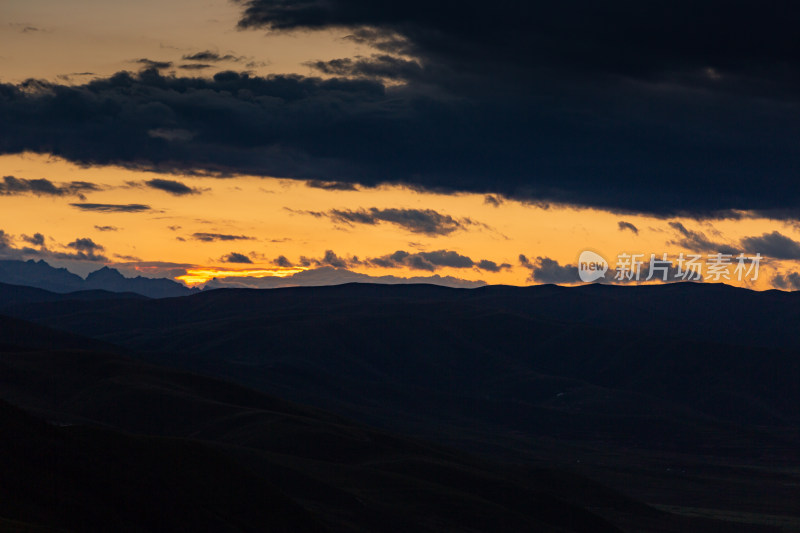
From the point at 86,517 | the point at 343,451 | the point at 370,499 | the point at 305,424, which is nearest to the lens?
the point at 86,517

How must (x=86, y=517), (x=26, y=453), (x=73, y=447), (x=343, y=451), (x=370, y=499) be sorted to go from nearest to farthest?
(x=86, y=517)
(x=26, y=453)
(x=73, y=447)
(x=370, y=499)
(x=343, y=451)

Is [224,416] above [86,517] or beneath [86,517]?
beneath

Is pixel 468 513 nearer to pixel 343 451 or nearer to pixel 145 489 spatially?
pixel 343 451

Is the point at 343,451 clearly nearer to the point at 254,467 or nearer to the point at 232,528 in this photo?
the point at 254,467

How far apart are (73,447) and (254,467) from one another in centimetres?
4814

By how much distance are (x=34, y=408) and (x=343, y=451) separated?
59.6m

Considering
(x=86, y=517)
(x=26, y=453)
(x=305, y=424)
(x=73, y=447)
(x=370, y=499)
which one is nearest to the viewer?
(x=86, y=517)

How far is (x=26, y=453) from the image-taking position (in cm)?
9444

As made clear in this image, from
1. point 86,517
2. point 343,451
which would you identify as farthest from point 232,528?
point 343,451

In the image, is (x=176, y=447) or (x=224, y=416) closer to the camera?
(x=176, y=447)

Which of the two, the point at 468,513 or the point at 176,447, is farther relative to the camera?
the point at 468,513

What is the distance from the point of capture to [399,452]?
188125 mm

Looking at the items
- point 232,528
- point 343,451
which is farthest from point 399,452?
point 232,528

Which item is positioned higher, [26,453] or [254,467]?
[26,453]
